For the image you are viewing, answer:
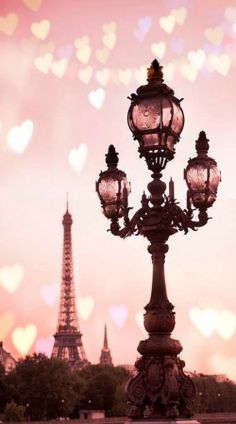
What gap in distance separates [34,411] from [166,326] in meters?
85.0

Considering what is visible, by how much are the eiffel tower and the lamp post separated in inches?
4890

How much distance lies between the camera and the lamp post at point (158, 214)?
11133 mm

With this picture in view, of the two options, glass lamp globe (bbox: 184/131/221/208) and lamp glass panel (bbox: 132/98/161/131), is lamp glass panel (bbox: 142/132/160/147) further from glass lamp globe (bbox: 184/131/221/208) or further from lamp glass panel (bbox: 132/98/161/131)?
glass lamp globe (bbox: 184/131/221/208)

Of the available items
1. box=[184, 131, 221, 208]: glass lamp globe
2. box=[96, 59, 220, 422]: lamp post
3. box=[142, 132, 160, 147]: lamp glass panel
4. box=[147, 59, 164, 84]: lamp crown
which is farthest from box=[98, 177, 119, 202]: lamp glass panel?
box=[147, 59, 164, 84]: lamp crown

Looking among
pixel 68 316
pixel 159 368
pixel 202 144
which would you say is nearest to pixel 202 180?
pixel 202 144

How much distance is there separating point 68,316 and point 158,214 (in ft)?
431

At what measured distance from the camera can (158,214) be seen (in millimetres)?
11656

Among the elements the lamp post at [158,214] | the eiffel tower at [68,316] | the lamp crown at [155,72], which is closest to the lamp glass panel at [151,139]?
the lamp post at [158,214]

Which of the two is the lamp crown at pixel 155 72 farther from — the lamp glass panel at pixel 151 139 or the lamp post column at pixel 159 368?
the lamp post column at pixel 159 368

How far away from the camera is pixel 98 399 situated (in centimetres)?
10344

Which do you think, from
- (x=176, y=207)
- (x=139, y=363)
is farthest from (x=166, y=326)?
(x=176, y=207)

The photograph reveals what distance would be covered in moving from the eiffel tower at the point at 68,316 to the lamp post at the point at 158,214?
124m

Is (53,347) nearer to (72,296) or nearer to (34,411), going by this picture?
(72,296)

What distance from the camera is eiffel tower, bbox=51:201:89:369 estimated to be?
13825cm
